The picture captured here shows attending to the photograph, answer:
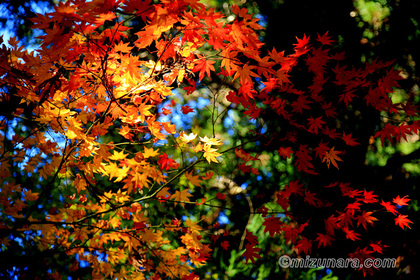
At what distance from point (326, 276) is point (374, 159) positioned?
1779 millimetres

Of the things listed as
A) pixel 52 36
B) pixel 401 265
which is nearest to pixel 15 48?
pixel 52 36

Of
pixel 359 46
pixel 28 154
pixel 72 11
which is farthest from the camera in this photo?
pixel 359 46

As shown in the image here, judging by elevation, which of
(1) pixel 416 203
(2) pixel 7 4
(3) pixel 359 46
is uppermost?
(2) pixel 7 4

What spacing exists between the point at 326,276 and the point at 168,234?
7.44ft

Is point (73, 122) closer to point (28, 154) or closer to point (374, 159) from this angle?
point (28, 154)

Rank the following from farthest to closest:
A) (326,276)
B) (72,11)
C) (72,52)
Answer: (326,276)
(72,52)
(72,11)

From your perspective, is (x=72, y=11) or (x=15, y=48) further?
(x=15, y=48)

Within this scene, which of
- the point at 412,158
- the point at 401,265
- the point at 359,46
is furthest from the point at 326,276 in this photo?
the point at 359,46

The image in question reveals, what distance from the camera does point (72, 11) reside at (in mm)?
1229

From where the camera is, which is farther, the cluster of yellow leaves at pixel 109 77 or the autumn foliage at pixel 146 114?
the autumn foliage at pixel 146 114

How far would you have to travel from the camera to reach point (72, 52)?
169 centimetres

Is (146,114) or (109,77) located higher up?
(109,77)

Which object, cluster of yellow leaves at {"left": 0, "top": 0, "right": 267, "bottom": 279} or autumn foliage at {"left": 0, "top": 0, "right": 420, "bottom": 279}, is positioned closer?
cluster of yellow leaves at {"left": 0, "top": 0, "right": 267, "bottom": 279}

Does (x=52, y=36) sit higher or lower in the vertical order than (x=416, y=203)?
higher
